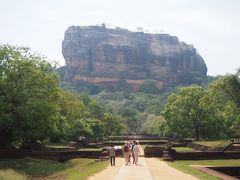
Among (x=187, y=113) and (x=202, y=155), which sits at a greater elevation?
(x=187, y=113)

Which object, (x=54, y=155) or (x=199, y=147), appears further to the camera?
(x=199, y=147)

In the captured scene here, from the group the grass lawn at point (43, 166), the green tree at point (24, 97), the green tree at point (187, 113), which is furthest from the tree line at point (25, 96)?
the green tree at point (187, 113)

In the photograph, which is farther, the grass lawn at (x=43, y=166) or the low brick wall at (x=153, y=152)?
the low brick wall at (x=153, y=152)

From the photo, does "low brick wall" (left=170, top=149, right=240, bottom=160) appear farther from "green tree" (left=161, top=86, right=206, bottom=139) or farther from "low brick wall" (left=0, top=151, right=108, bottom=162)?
"green tree" (left=161, top=86, right=206, bottom=139)

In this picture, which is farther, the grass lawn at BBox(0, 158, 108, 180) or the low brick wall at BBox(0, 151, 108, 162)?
the low brick wall at BBox(0, 151, 108, 162)

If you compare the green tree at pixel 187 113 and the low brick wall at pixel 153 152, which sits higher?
the green tree at pixel 187 113

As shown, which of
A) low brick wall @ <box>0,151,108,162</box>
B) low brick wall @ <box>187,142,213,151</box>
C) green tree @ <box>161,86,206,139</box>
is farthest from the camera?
green tree @ <box>161,86,206,139</box>

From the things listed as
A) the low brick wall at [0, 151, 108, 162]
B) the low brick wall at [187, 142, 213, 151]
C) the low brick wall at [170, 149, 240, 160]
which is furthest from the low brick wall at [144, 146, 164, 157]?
the low brick wall at [187, 142, 213, 151]

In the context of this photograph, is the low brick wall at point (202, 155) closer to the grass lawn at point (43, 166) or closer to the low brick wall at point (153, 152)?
the low brick wall at point (153, 152)

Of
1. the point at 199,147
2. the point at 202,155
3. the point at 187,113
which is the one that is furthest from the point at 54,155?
the point at 187,113

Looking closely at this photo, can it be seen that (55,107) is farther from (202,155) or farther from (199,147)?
(199,147)

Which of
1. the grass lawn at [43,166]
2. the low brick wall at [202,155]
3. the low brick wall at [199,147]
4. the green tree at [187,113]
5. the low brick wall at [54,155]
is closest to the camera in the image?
the grass lawn at [43,166]

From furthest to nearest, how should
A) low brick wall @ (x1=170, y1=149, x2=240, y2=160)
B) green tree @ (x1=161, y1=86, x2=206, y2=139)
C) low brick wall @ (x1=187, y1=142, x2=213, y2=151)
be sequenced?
green tree @ (x1=161, y1=86, x2=206, y2=139), low brick wall @ (x1=187, y1=142, x2=213, y2=151), low brick wall @ (x1=170, y1=149, x2=240, y2=160)

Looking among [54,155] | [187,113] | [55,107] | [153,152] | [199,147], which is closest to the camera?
[153,152]
